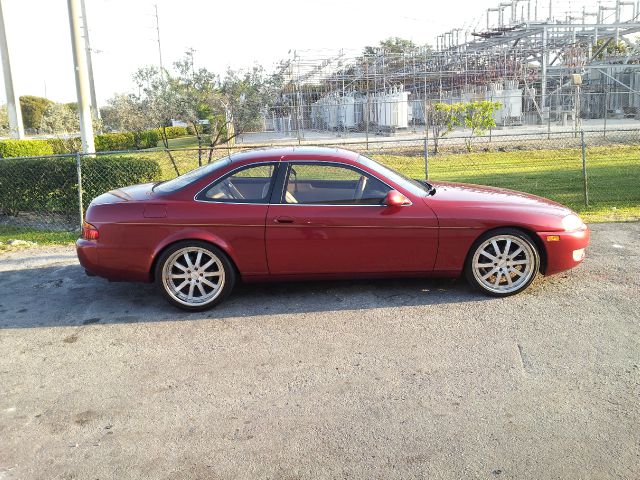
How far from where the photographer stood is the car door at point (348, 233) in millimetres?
5203

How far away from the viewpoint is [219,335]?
472 cm

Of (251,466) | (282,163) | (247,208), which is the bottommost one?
(251,466)

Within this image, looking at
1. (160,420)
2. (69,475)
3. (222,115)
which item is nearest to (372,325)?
(160,420)

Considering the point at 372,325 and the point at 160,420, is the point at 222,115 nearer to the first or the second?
the point at 372,325

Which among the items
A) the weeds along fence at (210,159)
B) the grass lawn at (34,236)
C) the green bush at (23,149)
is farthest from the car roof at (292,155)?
the green bush at (23,149)

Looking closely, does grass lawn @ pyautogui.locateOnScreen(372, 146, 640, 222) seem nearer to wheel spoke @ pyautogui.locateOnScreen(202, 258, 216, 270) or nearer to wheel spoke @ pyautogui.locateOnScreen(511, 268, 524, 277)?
wheel spoke @ pyautogui.locateOnScreen(511, 268, 524, 277)

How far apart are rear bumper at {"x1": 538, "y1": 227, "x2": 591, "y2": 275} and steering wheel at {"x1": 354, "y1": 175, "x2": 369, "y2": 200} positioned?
66.0 inches

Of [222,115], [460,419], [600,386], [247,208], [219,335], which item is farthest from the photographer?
[222,115]

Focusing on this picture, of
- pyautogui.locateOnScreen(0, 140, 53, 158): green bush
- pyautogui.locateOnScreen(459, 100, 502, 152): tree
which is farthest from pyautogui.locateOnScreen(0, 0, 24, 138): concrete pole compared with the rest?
pyautogui.locateOnScreen(459, 100, 502, 152): tree

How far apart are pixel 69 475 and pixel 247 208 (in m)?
2.80

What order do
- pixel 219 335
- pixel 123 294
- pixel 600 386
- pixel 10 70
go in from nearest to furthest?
pixel 600 386
pixel 219 335
pixel 123 294
pixel 10 70

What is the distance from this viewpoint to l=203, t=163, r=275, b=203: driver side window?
17.4ft

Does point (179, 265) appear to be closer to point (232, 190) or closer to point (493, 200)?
point (232, 190)

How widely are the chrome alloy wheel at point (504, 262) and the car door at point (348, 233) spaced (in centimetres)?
47
